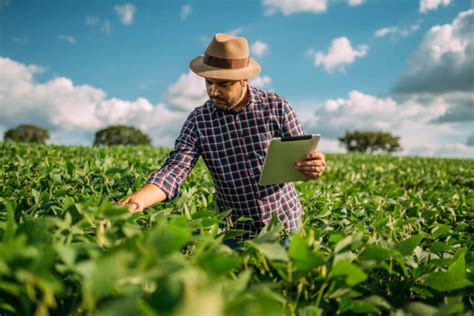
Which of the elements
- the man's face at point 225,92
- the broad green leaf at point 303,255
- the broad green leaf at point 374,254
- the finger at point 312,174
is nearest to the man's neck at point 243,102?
the man's face at point 225,92

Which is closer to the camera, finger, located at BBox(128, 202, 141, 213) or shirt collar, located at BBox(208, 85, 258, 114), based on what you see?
finger, located at BBox(128, 202, 141, 213)

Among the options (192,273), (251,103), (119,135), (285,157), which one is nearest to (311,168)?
(285,157)

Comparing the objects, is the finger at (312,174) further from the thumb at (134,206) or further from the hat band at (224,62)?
the thumb at (134,206)

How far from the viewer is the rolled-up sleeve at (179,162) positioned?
2.72 meters

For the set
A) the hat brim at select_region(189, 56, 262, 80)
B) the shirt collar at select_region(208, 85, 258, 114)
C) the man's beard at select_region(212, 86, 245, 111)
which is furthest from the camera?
the shirt collar at select_region(208, 85, 258, 114)

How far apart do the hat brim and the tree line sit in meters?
61.2

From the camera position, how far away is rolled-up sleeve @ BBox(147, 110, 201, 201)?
107 inches

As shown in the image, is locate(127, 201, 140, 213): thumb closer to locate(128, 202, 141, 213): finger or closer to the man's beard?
locate(128, 202, 141, 213): finger

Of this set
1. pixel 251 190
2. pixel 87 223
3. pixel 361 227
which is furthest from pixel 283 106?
pixel 87 223

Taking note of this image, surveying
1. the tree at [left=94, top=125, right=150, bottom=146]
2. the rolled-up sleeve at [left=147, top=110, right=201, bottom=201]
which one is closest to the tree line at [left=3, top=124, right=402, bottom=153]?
the tree at [left=94, top=125, right=150, bottom=146]

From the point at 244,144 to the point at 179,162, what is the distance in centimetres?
55

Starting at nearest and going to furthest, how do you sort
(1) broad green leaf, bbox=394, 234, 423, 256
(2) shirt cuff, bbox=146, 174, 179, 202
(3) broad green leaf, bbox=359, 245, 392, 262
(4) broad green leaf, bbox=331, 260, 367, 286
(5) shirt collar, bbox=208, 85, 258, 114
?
(4) broad green leaf, bbox=331, 260, 367, 286
(3) broad green leaf, bbox=359, 245, 392, 262
(1) broad green leaf, bbox=394, 234, 423, 256
(2) shirt cuff, bbox=146, 174, 179, 202
(5) shirt collar, bbox=208, 85, 258, 114

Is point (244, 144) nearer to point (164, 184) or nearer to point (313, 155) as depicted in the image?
point (313, 155)

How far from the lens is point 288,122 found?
131 inches
